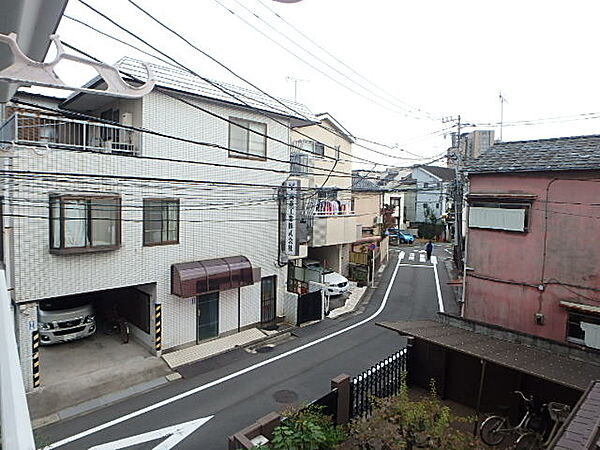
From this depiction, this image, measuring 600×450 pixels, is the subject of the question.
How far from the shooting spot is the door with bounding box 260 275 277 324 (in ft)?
52.2

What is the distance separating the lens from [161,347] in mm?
12758

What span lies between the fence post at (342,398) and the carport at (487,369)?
2.00 m

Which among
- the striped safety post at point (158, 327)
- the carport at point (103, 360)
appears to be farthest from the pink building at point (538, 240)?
the carport at point (103, 360)

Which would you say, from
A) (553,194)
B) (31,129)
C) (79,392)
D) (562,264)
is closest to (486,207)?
(553,194)

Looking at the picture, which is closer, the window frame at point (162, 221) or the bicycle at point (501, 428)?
the bicycle at point (501, 428)

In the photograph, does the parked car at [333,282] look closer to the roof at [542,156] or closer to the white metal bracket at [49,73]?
the roof at [542,156]

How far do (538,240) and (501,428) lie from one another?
6.15 meters

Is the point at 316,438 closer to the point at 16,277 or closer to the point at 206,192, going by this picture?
the point at 16,277

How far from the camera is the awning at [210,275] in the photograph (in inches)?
499

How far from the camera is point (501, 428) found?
26.4ft

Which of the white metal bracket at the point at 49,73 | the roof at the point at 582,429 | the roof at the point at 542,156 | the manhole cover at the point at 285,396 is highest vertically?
the roof at the point at 542,156

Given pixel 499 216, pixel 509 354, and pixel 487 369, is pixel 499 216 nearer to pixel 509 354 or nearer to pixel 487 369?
pixel 487 369

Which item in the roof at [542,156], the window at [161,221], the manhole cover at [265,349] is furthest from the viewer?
the manhole cover at [265,349]

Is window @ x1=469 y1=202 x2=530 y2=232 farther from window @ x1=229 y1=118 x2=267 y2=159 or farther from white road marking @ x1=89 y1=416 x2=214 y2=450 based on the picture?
white road marking @ x1=89 y1=416 x2=214 y2=450
